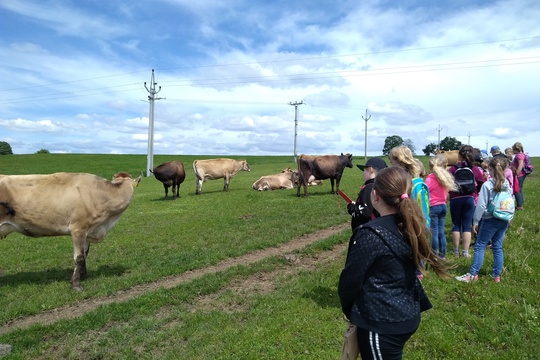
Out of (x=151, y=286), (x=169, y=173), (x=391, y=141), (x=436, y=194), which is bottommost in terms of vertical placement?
(x=151, y=286)

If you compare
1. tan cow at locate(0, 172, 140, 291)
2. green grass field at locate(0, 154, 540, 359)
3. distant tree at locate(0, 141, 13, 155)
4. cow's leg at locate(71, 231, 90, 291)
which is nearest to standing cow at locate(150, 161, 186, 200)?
green grass field at locate(0, 154, 540, 359)

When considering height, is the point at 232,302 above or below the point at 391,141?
below

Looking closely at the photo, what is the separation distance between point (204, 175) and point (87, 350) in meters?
19.7

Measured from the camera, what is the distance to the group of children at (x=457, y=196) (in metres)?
5.56

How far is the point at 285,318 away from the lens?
19.2ft

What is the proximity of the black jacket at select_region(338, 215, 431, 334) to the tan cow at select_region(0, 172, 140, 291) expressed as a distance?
649 centimetres

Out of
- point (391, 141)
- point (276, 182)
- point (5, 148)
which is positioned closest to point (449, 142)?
point (391, 141)

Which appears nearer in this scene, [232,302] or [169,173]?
[232,302]

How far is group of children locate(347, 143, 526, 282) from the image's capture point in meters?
5.56

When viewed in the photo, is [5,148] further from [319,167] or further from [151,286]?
[151,286]

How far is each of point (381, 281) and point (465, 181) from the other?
5.68 meters

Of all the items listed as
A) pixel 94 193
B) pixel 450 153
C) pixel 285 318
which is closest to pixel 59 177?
pixel 94 193

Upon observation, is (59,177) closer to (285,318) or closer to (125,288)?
(125,288)

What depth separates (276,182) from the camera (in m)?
24.7
